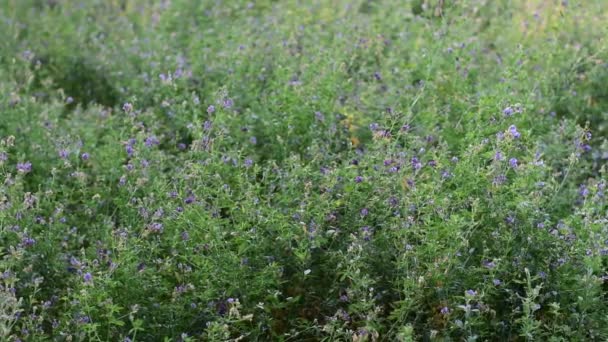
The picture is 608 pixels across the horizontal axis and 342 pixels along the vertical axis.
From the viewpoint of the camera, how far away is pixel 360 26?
19.0 feet

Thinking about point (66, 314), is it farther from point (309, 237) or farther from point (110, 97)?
point (110, 97)

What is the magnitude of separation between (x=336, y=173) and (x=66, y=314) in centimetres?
124

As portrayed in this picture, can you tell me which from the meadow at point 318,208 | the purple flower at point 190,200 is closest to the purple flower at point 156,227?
the meadow at point 318,208

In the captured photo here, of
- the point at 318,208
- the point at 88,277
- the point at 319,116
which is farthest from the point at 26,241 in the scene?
the point at 319,116

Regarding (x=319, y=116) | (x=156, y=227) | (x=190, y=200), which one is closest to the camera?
(x=156, y=227)

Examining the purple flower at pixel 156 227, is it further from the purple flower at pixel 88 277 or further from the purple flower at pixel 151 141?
the purple flower at pixel 151 141

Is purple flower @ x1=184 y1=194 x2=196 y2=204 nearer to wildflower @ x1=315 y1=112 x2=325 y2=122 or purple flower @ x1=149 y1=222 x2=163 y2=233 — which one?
purple flower @ x1=149 y1=222 x2=163 y2=233

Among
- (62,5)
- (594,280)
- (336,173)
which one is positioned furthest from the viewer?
(62,5)

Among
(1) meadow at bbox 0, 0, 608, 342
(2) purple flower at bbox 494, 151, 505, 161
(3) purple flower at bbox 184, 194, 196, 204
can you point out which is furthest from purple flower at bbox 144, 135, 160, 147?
(2) purple flower at bbox 494, 151, 505, 161

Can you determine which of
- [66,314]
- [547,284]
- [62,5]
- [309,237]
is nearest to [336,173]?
[309,237]

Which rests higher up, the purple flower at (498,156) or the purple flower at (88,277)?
the purple flower at (498,156)

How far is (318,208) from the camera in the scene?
339 cm

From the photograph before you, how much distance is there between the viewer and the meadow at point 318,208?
320cm

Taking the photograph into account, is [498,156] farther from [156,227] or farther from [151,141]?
[151,141]
